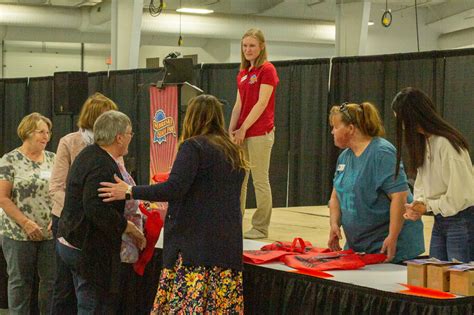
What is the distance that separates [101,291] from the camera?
3141 mm

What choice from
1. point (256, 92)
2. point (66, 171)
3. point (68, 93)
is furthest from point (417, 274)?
point (68, 93)

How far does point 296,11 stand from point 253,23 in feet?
3.42

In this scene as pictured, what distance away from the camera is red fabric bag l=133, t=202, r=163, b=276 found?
3.33m

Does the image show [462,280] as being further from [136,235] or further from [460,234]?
[136,235]

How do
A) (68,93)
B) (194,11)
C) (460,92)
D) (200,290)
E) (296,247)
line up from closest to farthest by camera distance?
(200,290), (296,247), (460,92), (68,93), (194,11)

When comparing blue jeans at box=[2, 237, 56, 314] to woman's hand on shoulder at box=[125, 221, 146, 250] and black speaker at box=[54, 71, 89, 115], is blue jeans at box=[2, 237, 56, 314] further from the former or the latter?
black speaker at box=[54, 71, 89, 115]

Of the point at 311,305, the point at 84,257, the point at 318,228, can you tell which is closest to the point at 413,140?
the point at 311,305

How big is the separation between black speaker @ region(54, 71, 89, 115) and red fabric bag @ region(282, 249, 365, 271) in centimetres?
534

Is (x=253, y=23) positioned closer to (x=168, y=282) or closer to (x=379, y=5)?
(x=379, y=5)

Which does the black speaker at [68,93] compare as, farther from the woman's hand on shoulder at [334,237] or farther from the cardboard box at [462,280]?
the cardboard box at [462,280]

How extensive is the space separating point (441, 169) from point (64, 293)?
170 cm

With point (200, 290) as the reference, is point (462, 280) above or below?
above

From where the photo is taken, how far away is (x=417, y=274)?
2691 mm

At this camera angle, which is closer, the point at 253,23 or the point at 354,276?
the point at 354,276
